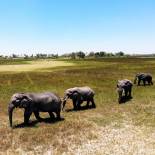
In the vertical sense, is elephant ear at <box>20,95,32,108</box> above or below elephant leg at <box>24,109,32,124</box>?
above

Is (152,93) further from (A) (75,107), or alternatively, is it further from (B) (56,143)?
(B) (56,143)

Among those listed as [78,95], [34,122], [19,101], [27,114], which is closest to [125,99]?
[78,95]

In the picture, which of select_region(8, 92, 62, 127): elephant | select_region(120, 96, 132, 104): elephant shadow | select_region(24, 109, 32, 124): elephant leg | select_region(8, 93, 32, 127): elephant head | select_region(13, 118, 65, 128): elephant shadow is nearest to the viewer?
select_region(8, 93, 32, 127): elephant head

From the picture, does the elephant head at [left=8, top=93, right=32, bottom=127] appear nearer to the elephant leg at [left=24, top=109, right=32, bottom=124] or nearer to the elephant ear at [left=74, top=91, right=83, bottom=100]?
the elephant leg at [left=24, top=109, right=32, bottom=124]

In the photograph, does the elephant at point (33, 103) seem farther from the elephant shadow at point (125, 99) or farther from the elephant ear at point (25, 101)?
the elephant shadow at point (125, 99)

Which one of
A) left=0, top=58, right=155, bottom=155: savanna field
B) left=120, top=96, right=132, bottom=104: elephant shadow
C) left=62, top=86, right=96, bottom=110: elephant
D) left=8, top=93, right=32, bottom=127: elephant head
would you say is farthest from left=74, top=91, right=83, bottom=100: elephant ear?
left=8, top=93, right=32, bottom=127: elephant head

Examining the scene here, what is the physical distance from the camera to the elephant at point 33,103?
2328 cm

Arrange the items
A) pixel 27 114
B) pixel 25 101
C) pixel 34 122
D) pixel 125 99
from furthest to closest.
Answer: pixel 125 99
pixel 34 122
pixel 27 114
pixel 25 101

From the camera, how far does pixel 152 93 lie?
39219 mm

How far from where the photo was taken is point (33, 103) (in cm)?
2412

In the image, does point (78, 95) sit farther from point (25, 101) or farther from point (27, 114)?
point (25, 101)

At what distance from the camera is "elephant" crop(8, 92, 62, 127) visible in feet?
76.4

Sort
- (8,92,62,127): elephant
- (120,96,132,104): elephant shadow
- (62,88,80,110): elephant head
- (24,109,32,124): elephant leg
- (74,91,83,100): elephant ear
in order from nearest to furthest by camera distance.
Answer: (8,92,62,127): elephant
(24,109,32,124): elephant leg
(62,88,80,110): elephant head
(74,91,83,100): elephant ear
(120,96,132,104): elephant shadow

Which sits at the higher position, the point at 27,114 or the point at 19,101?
the point at 19,101
